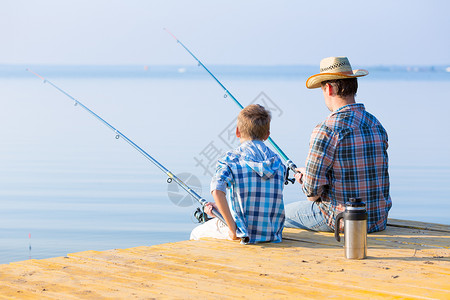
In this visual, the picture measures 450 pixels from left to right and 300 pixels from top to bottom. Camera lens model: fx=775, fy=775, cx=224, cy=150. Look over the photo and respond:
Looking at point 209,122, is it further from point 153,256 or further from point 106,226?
point 153,256

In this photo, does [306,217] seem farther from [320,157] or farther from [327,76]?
[327,76]

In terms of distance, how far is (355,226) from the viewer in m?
3.79

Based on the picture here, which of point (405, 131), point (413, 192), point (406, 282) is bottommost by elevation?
point (406, 282)

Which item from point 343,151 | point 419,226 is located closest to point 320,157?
point 343,151

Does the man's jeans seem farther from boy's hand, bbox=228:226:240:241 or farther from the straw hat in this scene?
the straw hat

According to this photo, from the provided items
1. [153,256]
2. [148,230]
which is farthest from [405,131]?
[153,256]

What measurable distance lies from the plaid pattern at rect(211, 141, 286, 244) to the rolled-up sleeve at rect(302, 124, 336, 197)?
0.55 feet

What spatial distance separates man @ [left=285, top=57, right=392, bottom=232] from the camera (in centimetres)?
421

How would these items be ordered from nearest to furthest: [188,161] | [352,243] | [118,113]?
[352,243], [188,161], [118,113]

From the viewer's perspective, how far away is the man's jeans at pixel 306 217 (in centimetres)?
464

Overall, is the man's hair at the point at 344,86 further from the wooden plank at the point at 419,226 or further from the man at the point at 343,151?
the wooden plank at the point at 419,226

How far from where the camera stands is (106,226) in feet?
24.5

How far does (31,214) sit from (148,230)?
150 cm

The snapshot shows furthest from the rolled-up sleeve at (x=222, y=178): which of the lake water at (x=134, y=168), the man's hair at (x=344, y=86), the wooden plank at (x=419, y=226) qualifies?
the lake water at (x=134, y=168)
